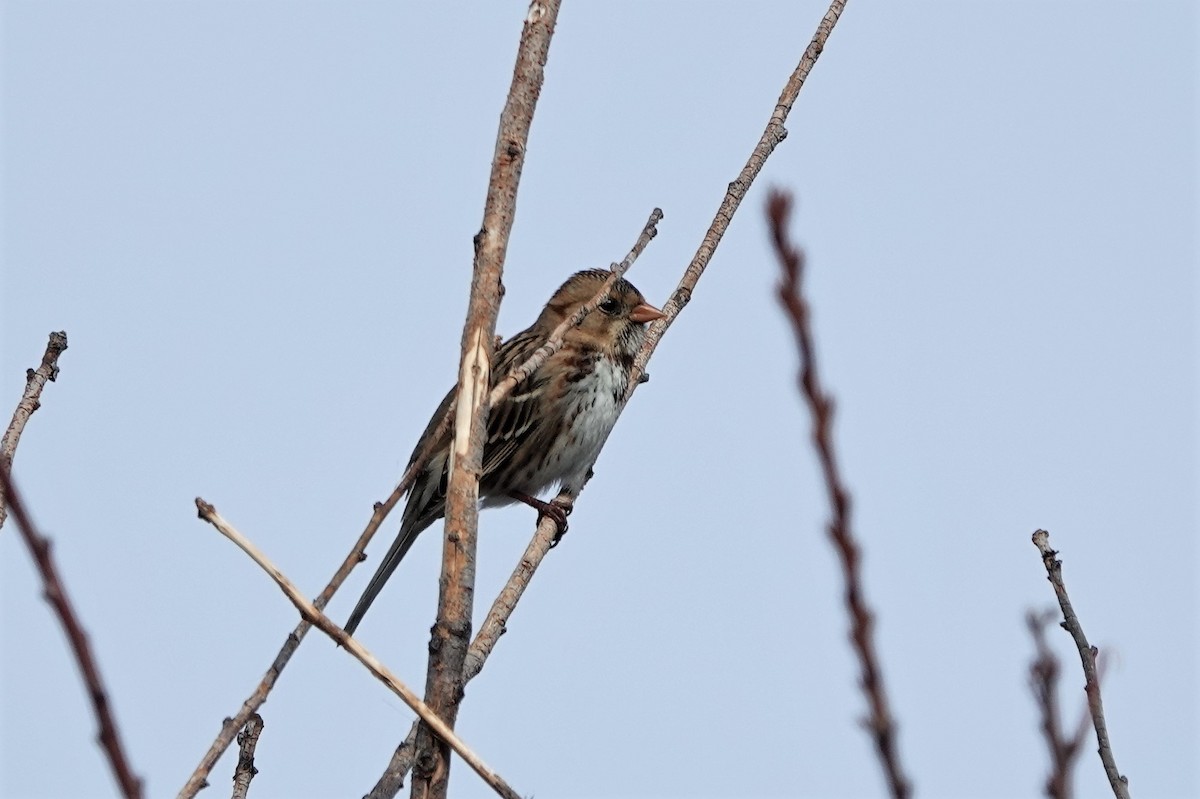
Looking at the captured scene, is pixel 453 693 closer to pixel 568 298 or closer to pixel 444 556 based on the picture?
pixel 444 556

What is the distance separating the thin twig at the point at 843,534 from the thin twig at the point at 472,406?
5.13 feet

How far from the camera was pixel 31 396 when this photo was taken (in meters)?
3.72

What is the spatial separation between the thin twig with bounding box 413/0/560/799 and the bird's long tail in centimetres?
373

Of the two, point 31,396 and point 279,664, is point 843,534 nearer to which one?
point 279,664

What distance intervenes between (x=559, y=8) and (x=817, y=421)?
7.66ft

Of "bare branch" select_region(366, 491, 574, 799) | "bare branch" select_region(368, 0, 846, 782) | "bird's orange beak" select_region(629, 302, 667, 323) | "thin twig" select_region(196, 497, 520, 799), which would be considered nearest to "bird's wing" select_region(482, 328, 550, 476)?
"bird's orange beak" select_region(629, 302, 667, 323)

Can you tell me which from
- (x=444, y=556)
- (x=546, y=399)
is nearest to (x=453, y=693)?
(x=444, y=556)

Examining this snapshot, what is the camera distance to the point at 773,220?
127 centimetres

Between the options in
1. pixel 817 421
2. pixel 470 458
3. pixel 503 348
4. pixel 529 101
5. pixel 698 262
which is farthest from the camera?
pixel 503 348

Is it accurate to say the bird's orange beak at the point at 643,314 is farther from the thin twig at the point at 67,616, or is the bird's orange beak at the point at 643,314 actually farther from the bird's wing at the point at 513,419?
the thin twig at the point at 67,616

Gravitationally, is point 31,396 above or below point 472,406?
above

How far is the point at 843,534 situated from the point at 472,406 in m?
1.84

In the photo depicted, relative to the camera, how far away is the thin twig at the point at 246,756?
3.23 metres

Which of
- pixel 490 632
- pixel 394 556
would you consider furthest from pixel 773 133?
pixel 394 556
